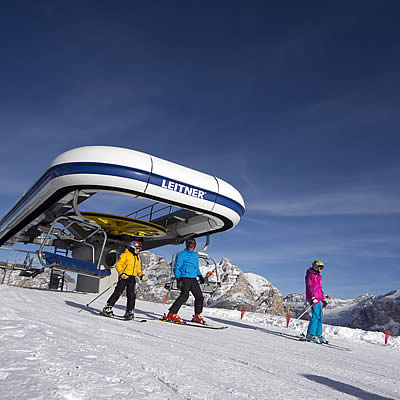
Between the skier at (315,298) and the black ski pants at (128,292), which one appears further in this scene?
the skier at (315,298)

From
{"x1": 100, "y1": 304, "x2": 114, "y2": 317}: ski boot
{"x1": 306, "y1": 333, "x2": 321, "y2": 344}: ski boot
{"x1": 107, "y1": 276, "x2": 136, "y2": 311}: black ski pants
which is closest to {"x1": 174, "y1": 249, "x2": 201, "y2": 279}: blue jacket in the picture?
{"x1": 107, "y1": 276, "x2": 136, "y2": 311}: black ski pants

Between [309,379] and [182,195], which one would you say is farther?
[182,195]

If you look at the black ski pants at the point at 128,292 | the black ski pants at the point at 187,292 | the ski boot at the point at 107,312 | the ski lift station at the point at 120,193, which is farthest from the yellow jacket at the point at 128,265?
the ski lift station at the point at 120,193

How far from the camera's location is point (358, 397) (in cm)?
→ 252

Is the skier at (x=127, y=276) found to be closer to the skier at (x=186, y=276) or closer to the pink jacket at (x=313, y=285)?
the skier at (x=186, y=276)

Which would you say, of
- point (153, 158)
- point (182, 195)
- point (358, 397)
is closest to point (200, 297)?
point (182, 195)

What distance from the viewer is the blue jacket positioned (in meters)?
7.25

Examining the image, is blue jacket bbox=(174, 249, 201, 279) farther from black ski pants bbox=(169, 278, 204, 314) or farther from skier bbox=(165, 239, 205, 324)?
black ski pants bbox=(169, 278, 204, 314)

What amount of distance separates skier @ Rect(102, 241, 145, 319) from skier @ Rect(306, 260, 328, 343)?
10.7 ft

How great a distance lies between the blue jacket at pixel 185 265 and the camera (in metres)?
7.25

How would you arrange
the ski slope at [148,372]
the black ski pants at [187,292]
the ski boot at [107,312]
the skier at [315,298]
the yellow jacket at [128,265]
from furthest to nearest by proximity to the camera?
the black ski pants at [187,292]
the skier at [315,298]
the yellow jacket at [128,265]
the ski boot at [107,312]
the ski slope at [148,372]

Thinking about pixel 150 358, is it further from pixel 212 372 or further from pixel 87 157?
pixel 87 157

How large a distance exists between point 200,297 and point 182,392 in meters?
5.33

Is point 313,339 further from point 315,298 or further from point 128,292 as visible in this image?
point 128,292
